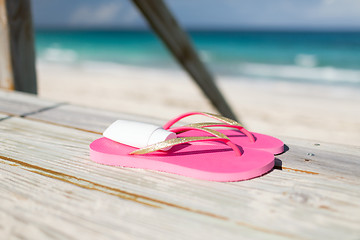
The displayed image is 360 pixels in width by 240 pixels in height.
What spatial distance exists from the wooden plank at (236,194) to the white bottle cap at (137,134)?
0.30 feet

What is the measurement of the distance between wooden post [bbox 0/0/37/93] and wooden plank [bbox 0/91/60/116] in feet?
0.79

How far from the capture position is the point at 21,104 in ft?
5.33

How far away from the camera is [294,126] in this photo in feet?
20.0

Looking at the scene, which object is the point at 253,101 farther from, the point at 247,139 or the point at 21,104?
the point at 247,139

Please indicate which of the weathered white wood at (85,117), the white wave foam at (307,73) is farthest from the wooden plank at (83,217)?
the white wave foam at (307,73)

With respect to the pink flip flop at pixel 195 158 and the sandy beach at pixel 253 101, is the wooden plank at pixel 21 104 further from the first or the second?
the sandy beach at pixel 253 101

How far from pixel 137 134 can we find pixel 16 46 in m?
1.36

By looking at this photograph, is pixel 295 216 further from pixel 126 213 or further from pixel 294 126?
pixel 294 126

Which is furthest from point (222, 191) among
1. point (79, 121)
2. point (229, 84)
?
point (229, 84)

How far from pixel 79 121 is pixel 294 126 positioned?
17.3 ft

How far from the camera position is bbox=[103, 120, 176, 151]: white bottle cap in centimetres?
96

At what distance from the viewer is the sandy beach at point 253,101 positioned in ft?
20.0

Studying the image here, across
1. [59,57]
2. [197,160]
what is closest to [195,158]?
[197,160]

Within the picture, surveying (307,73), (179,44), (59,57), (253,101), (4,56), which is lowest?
(59,57)
